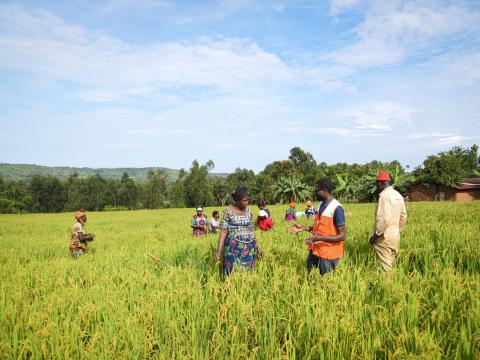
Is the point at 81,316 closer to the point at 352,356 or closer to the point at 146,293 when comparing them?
the point at 146,293

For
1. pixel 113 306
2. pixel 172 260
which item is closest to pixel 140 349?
pixel 113 306

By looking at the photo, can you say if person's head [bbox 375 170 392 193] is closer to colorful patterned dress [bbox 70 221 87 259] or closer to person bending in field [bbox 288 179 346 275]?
person bending in field [bbox 288 179 346 275]

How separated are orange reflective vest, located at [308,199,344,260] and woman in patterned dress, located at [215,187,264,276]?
964 mm

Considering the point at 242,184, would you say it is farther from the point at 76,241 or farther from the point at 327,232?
the point at 327,232

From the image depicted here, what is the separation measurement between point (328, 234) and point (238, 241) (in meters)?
1.29

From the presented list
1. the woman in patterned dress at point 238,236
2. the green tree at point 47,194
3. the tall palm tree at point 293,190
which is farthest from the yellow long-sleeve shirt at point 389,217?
the green tree at point 47,194

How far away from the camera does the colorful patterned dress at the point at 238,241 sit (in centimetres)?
471

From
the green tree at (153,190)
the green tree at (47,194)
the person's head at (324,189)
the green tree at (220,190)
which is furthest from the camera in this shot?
the green tree at (153,190)

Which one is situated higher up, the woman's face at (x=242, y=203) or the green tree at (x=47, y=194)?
the woman's face at (x=242, y=203)

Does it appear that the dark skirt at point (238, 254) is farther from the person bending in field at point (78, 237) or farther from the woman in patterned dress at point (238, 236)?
the person bending in field at point (78, 237)

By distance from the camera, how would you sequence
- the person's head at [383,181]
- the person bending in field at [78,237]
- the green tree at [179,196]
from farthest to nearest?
1. the green tree at [179,196]
2. the person bending in field at [78,237]
3. the person's head at [383,181]

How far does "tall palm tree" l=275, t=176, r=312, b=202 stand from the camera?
5212 centimetres

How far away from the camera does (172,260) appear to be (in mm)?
6527

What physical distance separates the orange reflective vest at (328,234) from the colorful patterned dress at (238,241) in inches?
37.7
